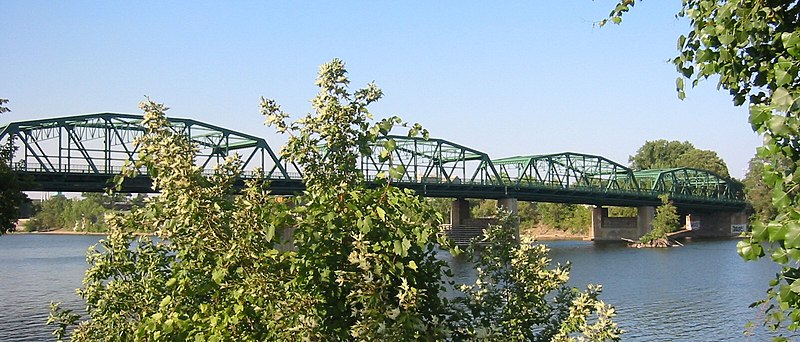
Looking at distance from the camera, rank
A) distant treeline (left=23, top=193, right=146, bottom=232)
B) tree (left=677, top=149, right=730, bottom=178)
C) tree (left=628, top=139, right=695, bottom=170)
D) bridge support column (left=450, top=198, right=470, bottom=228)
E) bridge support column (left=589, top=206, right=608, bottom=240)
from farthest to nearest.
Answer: distant treeline (left=23, top=193, right=146, bottom=232)
tree (left=628, top=139, right=695, bottom=170)
tree (left=677, top=149, right=730, bottom=178)
bridge support column (left=589, top=206, right=608, bottom=240)
bridge support column (left=450, top=198, right=470, bottom=228)

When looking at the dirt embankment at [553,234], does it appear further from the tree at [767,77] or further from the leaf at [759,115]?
the leaf at [759,115]

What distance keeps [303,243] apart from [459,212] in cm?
8597

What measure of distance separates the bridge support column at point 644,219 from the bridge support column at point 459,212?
77.1 ft

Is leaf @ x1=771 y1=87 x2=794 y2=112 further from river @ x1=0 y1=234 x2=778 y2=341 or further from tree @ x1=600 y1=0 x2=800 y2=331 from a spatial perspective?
river @ x1=0 y1=234 x2=778 y2=341

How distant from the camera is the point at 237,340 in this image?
474 centimetres

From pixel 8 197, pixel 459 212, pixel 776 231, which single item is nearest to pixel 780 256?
pixel 776 231

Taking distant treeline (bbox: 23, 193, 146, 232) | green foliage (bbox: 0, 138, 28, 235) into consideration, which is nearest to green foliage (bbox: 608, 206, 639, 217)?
distant treeline (bbox: 23, 193, 146, 232)

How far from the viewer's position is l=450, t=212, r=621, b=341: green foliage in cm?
652

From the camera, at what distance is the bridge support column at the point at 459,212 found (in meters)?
90.0

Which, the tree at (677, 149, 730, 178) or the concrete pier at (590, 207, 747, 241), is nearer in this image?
the concrete pier at (590, 207, 747, 241)

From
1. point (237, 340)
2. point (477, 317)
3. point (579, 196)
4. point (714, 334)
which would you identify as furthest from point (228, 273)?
point (579, 196)

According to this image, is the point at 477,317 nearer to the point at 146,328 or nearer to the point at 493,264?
the point at 493,264

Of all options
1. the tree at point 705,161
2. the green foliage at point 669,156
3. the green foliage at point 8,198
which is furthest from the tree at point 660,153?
the green foliage at point 8,198

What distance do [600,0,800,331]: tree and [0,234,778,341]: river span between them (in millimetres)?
12689
